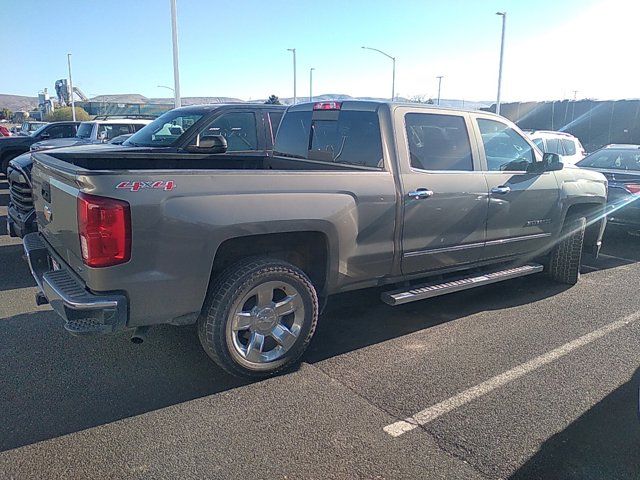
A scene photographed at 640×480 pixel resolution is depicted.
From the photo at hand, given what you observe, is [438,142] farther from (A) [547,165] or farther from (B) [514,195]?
(A) [547,165]

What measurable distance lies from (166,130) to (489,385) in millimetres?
6073

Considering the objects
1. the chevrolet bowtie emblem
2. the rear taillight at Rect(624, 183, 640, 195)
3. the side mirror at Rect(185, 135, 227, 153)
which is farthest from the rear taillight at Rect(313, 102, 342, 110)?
the rear taillight at Rect(624, 183, 640, 195)

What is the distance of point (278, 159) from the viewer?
17.3ft

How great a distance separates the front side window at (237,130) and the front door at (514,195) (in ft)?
11.5

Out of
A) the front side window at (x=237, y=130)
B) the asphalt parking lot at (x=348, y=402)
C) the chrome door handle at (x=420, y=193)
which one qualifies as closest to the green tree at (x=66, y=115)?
the front side window at (x=237, y=130)

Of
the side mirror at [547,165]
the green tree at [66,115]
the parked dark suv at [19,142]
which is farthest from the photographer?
the green tree at [66,115]

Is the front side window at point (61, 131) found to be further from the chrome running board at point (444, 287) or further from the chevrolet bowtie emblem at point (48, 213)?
the chrome running board at point (444, 287)

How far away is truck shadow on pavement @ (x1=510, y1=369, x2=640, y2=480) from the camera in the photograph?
2.71 metres

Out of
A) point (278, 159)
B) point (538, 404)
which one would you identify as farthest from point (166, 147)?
point (538, 404)

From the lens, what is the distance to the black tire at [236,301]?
336 centimetres

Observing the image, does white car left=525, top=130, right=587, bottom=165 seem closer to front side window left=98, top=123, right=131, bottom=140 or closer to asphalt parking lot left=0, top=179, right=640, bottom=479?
asphalt parking lot left=0, top=179, right=640, bottom=479

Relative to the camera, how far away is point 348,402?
3348 mm

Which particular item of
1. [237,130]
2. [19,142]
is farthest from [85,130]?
[237,130]

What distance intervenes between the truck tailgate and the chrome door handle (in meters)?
2.42
